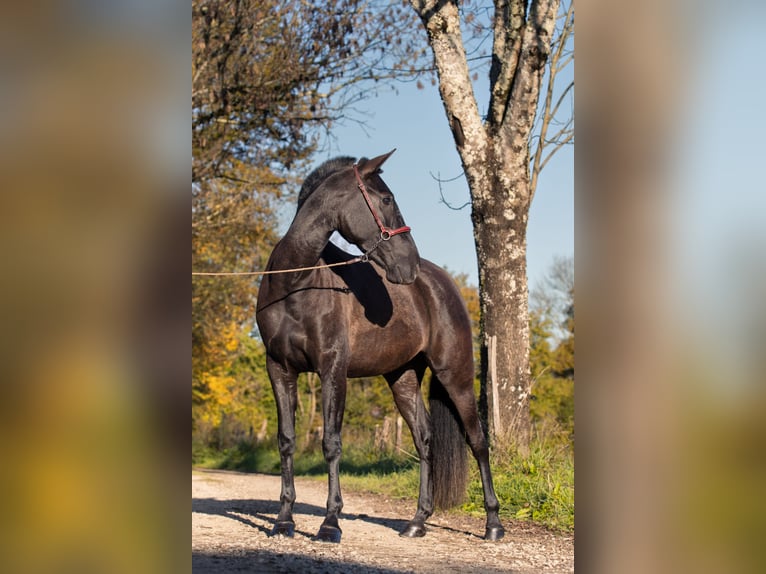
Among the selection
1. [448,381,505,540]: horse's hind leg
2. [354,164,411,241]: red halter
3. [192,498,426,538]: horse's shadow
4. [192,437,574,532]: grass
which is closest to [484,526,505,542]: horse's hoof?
[448,381,505,540]: horse's hind leg

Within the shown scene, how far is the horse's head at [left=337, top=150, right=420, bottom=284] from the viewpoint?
5.57 meters

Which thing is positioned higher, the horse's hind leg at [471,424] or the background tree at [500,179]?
the background tree at [500,179]

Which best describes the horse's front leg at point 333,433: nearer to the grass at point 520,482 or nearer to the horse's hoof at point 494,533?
the horse's hoof at point 494,533

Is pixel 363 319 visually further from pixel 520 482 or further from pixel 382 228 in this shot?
pixel 520 482

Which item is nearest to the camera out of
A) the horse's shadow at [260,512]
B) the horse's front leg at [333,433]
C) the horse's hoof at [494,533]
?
the horse's front leg at [333,433]

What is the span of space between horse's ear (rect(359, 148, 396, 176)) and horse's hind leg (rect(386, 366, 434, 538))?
6.97 feet

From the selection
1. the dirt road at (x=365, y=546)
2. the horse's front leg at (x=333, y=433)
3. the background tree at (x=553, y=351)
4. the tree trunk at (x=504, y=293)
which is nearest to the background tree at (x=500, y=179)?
the tree trunk at (x=504, y=293)

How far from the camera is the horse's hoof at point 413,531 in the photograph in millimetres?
6285

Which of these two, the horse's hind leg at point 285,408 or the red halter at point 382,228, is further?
→ the horse's hind leg at point 285,408

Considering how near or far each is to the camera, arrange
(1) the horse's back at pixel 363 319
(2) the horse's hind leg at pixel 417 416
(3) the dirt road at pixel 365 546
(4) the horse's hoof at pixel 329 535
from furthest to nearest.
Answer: (2) the horse's hind leg at pixel 417 416
(1) the horse's back at pixel 363 319
(4) the horse's hoof at pixel 329 535
(3) the dirt road at pixel 365 546

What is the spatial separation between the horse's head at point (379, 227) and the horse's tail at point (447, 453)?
1600mm
